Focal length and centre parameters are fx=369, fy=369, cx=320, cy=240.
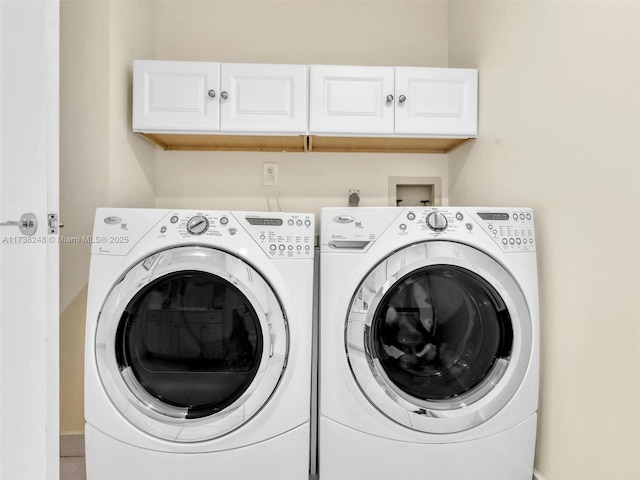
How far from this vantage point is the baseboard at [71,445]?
1442 millimetres

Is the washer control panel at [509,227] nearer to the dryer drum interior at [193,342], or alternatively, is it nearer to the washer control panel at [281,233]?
the washer control panel at [281,233]

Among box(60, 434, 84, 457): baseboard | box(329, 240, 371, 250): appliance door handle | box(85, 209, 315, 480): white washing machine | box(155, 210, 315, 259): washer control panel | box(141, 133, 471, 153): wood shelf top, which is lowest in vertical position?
box(60, 434, 84, 457): baseboard

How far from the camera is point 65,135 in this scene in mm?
1424

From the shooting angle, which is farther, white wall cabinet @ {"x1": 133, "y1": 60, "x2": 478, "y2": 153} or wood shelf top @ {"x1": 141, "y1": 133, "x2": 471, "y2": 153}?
wood shelf top @ {"x1": 141, "y1": 133, "x2": 471, "y2": 153}

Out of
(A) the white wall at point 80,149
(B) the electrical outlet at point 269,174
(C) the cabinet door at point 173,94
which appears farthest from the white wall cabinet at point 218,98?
(B) the electrical outlet at point 269,174

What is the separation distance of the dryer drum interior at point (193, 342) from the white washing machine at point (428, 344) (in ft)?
0.86

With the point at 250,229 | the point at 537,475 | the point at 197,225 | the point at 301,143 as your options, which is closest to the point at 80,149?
the point at 197,225

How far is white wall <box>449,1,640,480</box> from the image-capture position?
95 centimetres

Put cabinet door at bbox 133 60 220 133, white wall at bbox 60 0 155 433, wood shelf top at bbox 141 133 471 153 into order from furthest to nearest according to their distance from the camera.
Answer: wood shelf top at bbox 141 133 471 153 → cabinet door at bbox 133 60 220 133 → white wall at bbox 60 0 155 433

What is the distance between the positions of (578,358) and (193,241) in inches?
47.8

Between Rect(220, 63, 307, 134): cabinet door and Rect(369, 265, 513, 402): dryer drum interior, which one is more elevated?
Rect(220, 63, 307, 134): cabinet door

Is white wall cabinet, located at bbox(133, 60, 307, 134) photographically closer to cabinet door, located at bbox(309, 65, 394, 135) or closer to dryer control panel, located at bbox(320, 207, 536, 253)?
cabinet door, located at bbox(309, 65, 394, 135)
